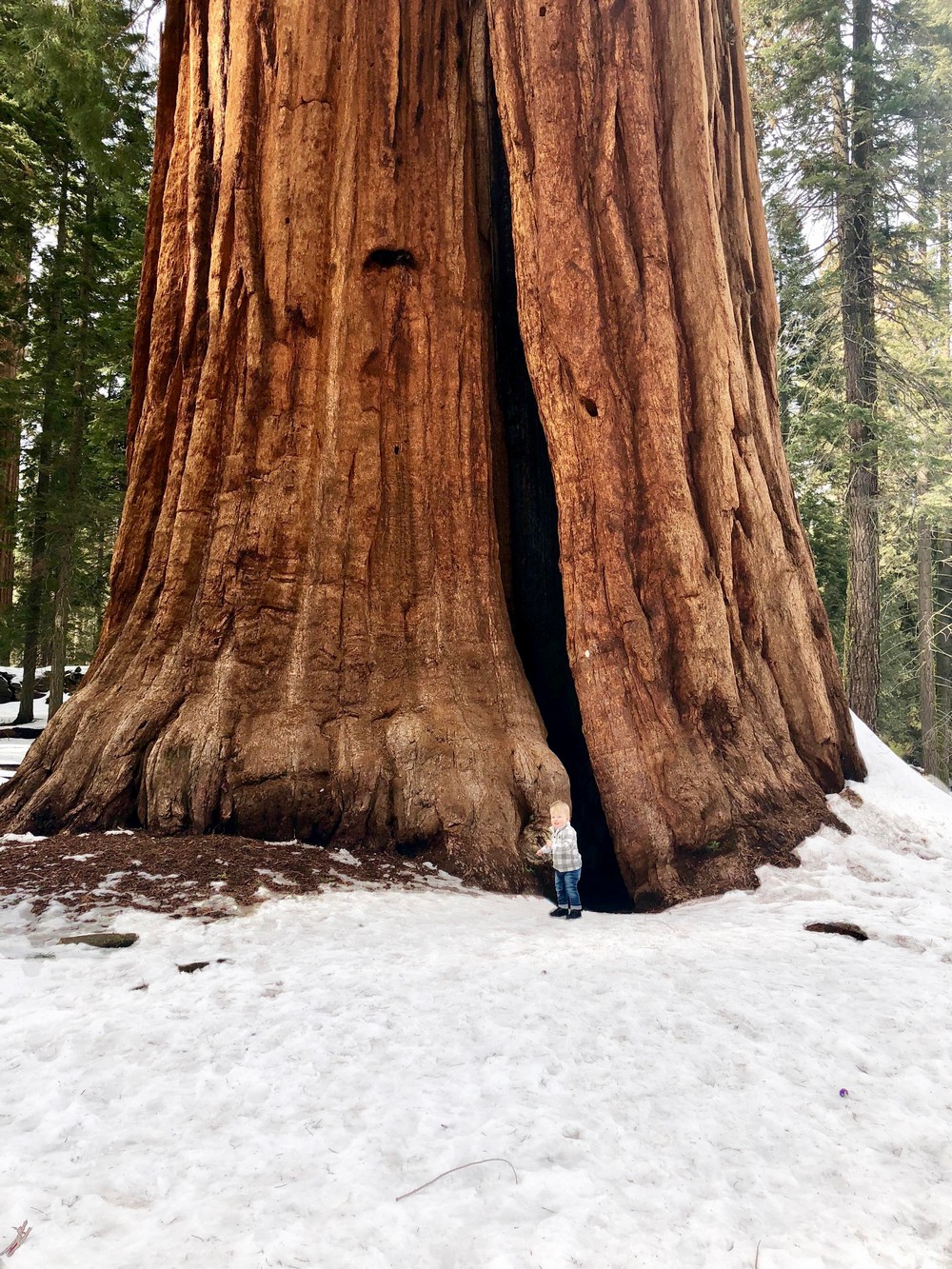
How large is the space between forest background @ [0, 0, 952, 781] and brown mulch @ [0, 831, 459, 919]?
27.0ft

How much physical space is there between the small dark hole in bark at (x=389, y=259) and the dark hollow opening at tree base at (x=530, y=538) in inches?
40.8

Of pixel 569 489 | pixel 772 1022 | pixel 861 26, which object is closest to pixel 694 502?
pixel 569 489

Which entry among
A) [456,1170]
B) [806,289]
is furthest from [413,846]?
[806,289]

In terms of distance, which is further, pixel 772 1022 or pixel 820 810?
pixel 820 810

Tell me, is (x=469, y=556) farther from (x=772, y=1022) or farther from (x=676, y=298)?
(x=772, y=1022)

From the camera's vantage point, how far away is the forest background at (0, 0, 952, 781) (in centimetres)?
1204

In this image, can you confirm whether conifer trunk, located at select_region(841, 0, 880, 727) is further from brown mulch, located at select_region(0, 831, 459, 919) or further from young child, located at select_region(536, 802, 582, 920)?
brown mulch, located at select_region(0, 831, 459, 919)

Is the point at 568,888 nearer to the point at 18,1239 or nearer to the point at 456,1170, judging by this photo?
the point at 456,1170

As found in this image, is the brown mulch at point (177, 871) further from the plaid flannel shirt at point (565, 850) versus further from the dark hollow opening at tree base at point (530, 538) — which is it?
the dark hollow opening at tree base at point (530, 538)

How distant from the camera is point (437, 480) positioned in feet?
18.6

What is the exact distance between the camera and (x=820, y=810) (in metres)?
4.81

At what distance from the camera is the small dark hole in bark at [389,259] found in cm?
564

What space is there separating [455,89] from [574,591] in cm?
432

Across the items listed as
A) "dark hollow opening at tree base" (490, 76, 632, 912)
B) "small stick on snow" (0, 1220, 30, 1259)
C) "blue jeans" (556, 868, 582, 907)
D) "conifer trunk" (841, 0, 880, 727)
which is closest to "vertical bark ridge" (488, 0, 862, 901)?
"blue jeans" (556, 868, 582, 907)
